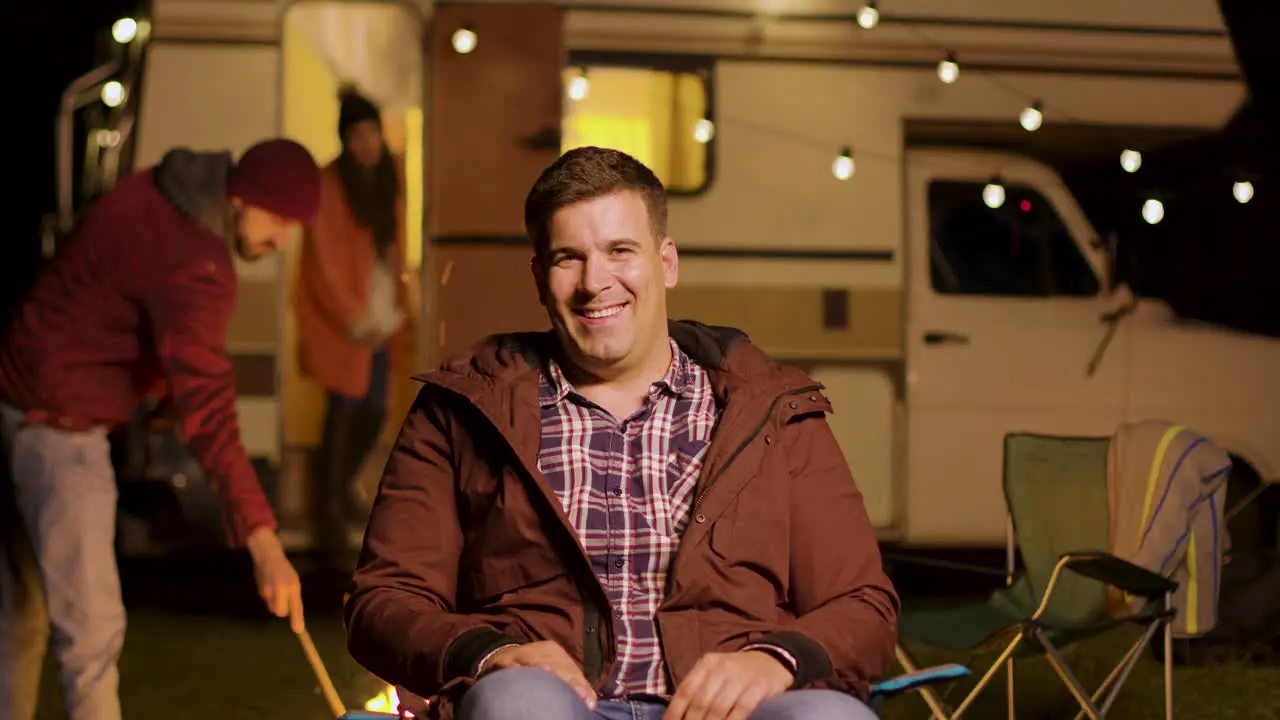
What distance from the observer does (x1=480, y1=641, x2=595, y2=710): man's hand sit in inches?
75.4

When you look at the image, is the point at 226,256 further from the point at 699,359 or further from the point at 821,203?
the point at 821,203

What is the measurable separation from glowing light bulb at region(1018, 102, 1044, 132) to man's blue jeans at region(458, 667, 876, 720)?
384 cm

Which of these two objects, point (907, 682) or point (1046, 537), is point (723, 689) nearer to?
point (907, 682)

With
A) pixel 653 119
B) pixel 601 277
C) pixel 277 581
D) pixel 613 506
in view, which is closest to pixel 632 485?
pixel 613 506

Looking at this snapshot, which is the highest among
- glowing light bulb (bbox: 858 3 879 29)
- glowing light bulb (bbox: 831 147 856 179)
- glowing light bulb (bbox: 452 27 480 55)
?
glowing light bulb (bbox: 858 3 879 29)

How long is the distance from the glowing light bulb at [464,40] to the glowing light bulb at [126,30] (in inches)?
42.8

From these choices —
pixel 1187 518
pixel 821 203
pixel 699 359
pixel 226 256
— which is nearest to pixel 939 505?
pixel 821 203

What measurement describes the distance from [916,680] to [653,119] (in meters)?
3.39

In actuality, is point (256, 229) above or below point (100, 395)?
above

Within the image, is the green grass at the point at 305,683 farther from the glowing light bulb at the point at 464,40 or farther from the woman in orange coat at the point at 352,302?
the glowing light bulb at the point at 464,40

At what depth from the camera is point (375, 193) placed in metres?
5.08

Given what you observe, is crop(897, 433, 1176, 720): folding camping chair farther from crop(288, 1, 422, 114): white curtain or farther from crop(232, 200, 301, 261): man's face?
crop(288, 1, 422, 114): white curtain

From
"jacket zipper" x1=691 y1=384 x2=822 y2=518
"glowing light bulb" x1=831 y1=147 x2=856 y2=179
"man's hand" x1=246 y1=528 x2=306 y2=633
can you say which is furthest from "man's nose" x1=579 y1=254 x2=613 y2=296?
"glowing light bulb" x1=831 y1=147 x2=856 y2=179

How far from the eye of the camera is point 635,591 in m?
2.13
